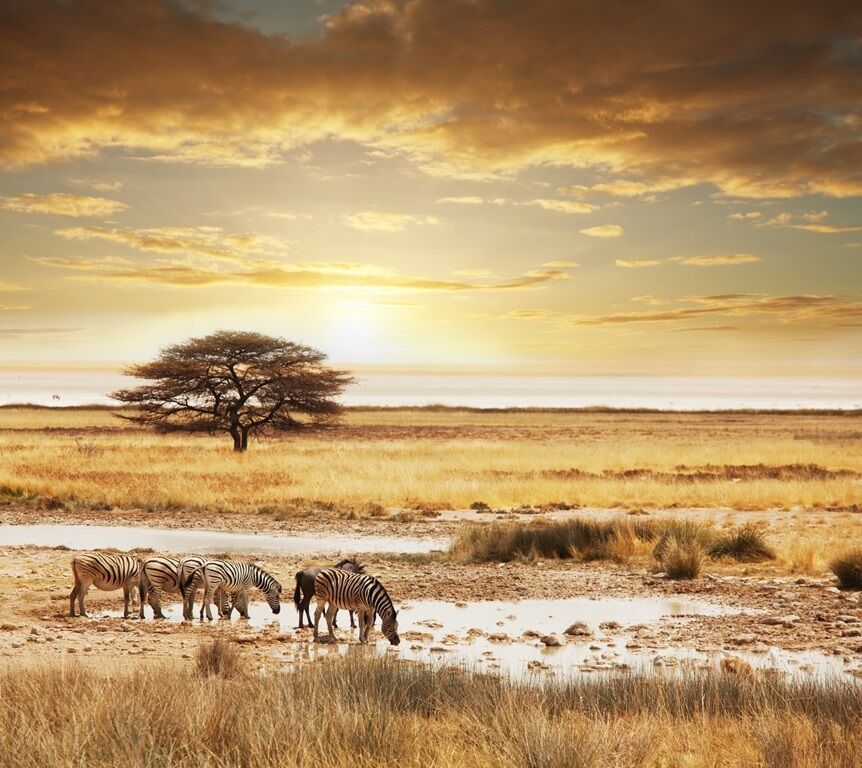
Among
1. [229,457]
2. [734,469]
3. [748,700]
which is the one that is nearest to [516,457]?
[734,469]

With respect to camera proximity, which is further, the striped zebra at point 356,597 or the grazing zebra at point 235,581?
the grazing zebra at point 235,581

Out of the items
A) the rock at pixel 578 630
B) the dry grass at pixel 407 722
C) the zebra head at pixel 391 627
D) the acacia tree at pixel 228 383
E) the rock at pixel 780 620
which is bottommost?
the rock at pixel 780 620

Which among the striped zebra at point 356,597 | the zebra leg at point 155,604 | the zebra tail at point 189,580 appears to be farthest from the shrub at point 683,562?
the zebra leg at point 155,604

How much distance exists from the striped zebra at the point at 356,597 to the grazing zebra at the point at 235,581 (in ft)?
5.69

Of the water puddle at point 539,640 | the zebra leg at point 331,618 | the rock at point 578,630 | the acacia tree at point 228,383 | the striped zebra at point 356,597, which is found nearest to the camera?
the water puddle at point 539,640

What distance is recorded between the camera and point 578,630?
506 inches

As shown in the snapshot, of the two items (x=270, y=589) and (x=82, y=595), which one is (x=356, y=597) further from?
(x=82, y=595)

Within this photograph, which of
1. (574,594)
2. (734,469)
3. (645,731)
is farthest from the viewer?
(734,469)

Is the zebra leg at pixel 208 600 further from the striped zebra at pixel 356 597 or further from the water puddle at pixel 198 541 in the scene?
the water puddle at pixel 198 541

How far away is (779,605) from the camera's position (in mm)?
15180

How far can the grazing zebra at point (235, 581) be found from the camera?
1317 cm

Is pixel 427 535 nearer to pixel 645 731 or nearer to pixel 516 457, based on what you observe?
pixel 645 731

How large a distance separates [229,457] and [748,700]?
134ft

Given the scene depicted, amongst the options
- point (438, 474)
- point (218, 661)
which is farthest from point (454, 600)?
point (438, 474)
